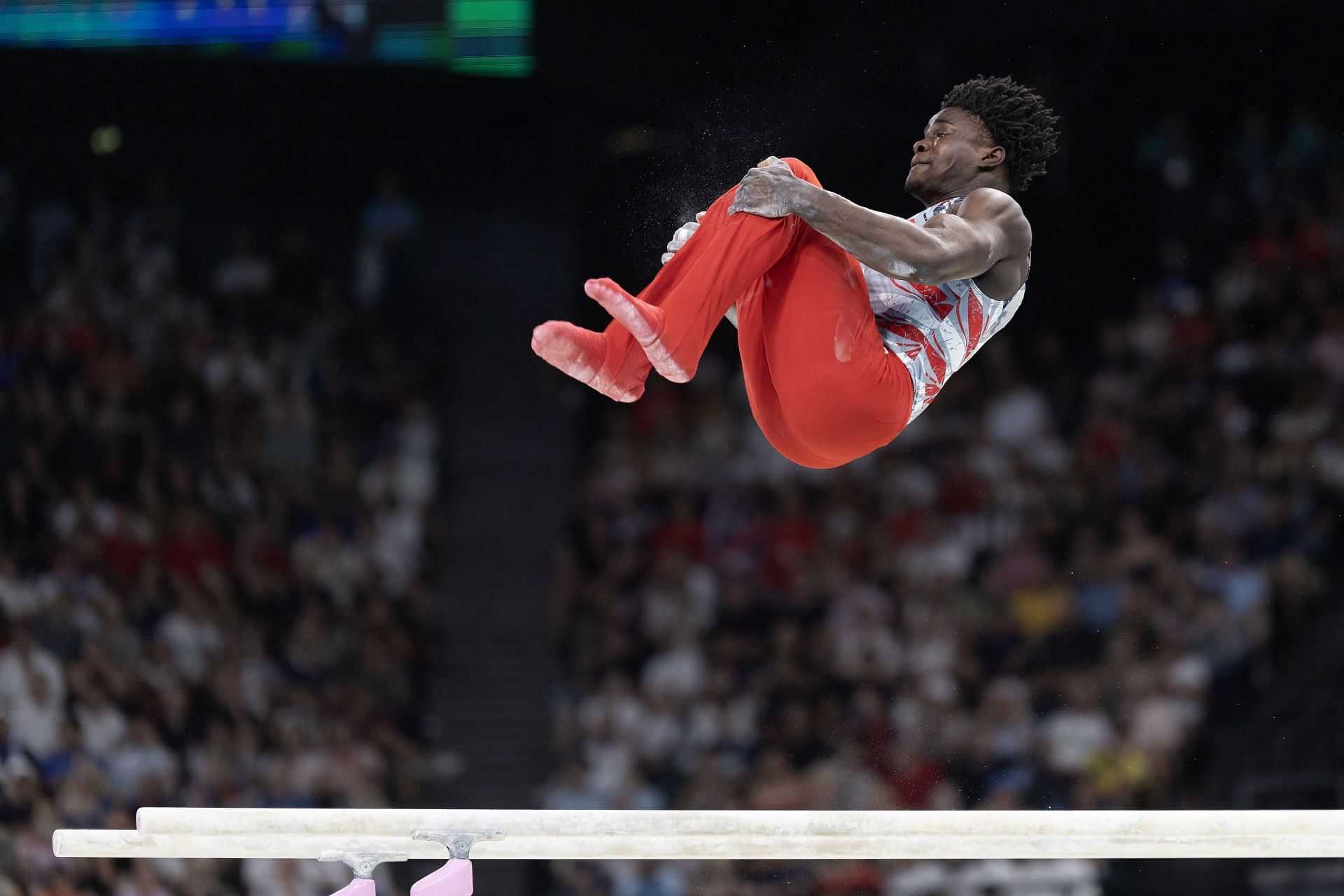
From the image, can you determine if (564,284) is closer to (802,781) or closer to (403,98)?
(403,98)

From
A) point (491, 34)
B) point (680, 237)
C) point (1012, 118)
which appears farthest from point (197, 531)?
point (1012, 118)

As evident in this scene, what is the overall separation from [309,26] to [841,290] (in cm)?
762

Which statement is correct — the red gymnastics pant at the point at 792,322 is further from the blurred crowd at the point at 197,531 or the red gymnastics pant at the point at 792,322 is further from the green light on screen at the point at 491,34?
the green light on screen at the point at 491,34

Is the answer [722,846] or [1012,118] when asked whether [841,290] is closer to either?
[1012,118]

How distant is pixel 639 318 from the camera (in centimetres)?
353

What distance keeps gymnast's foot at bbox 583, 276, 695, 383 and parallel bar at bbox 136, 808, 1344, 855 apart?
116 cm

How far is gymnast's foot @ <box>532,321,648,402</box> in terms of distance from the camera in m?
3.52

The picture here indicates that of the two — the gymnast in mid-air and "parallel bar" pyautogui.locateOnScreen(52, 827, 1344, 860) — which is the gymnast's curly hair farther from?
"parallel bar" pyautogui.locateOnScreen(52, 827, 1344, 860)

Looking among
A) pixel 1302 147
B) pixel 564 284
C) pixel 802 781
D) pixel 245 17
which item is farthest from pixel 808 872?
pixel 245 17

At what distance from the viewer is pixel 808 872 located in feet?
25.5

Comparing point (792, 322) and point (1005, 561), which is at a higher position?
point (792, 322)

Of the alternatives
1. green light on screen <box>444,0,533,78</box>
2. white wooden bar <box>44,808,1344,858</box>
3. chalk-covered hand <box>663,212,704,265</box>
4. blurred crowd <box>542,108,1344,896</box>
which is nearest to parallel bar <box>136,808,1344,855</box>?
white wooden bar <box>44,808,1344,858</box>

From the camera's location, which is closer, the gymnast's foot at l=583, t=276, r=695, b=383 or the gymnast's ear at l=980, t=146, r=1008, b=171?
the gymnast's foot at l=583, t=276, r=695, b=383

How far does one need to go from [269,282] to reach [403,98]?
1958 millimetres
